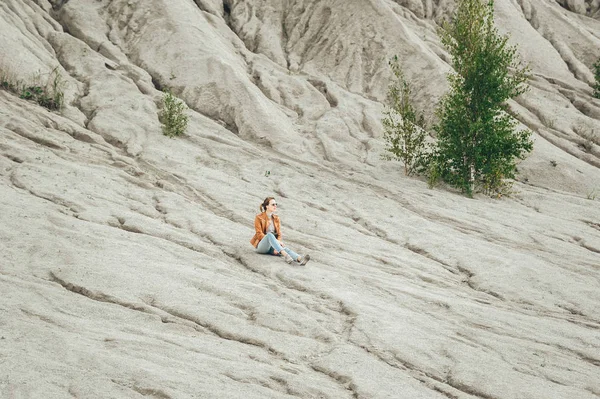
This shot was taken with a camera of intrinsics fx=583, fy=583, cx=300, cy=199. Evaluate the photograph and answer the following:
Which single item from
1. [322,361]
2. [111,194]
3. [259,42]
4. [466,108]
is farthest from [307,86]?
[322,361]

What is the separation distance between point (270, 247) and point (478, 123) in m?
11.1

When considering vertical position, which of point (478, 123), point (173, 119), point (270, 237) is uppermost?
point (478, 123)

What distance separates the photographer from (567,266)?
44.7 ft

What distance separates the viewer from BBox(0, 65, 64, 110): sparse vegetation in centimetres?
2025

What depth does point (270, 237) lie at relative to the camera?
11.9 meters

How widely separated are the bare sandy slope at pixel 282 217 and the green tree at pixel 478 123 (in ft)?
4.69

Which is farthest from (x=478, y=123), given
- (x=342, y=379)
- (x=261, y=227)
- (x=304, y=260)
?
(x=342, y=379)

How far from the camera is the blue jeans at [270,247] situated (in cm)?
1184

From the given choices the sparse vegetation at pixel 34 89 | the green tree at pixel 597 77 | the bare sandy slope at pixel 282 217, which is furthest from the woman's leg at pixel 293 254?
the green tree at pixel 597 77

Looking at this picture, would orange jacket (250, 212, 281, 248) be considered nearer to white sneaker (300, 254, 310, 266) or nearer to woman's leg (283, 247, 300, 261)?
woman's leg (283, 247, 300, 261)

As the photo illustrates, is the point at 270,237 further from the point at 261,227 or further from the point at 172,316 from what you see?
the point at 172,316

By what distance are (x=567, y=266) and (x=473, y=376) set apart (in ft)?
22.6

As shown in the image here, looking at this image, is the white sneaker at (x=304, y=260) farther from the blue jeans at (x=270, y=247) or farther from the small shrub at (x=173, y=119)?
the small shrub at (x=173, y=119)

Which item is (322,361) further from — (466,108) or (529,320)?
(466,108)
